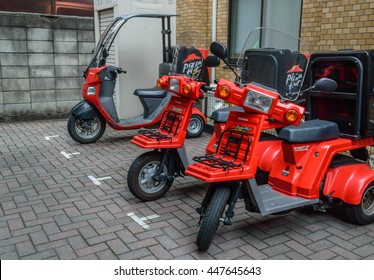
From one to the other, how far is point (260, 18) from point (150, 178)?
4.97 m

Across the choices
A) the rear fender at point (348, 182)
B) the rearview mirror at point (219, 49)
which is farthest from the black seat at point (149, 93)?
the rear fender at point (348, 182)

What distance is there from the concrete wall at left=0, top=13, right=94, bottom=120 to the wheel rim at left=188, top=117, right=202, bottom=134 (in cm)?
287

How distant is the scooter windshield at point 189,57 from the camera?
15.5ft

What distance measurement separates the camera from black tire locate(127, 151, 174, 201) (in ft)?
13.8

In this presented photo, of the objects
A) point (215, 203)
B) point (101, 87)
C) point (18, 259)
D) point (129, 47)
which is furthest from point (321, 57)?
point (129, 47)

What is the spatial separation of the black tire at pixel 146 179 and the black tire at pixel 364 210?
1838mm

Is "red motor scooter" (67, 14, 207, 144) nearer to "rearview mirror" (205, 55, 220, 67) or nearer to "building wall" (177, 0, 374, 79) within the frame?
"building wall" (177, 0, 374, 79)

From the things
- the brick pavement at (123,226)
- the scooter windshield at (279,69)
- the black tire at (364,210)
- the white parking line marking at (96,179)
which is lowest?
the brick pavement at (123,226)

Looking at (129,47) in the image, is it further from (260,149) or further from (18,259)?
(18,259)

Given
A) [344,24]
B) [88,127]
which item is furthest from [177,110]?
[344,24]

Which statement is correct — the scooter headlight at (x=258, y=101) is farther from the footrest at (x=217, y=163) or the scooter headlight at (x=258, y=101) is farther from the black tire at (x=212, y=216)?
the black tire at (x=212, y=216)

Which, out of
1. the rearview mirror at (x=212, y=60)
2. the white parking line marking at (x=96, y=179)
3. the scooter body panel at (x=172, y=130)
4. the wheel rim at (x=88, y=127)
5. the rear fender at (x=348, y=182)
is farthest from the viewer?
the wheel rim at (x=88, y=127)

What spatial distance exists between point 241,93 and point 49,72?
6027 mm

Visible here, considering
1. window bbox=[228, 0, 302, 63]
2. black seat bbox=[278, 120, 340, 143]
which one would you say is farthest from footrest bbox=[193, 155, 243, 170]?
window bbox=[228, 0, 302, 63]
